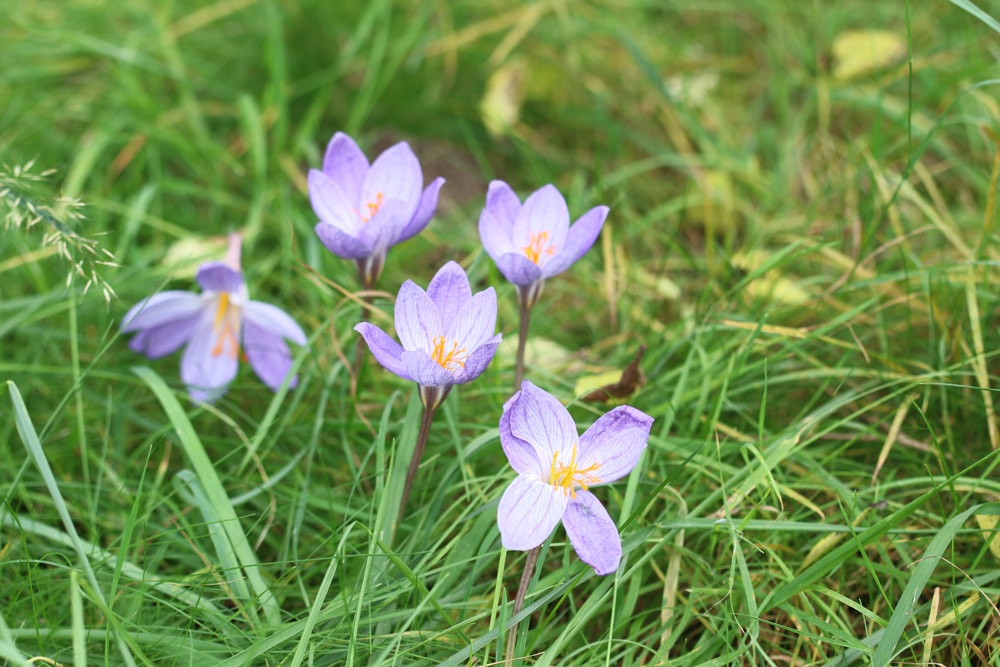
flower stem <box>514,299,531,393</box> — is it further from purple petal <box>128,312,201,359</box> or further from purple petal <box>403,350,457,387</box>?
purple petal <box>128,312,201,359</box>

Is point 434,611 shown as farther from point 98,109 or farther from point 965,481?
point 98,109

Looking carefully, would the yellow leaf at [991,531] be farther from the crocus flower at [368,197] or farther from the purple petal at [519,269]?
the crocus flower at [368,197]

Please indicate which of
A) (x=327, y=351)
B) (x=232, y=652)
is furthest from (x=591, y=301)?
(x=232, y=652)

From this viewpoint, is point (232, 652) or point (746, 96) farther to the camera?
point (746, 96)

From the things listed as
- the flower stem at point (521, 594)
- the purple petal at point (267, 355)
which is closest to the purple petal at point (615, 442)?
the flower stem at point (521, 594)

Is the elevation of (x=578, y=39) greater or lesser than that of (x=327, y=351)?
greater

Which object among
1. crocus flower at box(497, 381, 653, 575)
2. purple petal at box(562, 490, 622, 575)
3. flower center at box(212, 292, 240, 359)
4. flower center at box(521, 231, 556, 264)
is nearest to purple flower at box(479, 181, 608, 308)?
flower center at box(521, 231, 556, 264)
